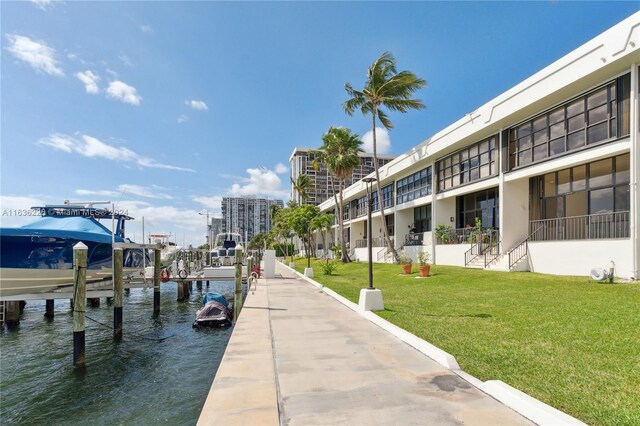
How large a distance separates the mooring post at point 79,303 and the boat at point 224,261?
9.87 m

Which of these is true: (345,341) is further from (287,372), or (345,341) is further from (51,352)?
(51,352)

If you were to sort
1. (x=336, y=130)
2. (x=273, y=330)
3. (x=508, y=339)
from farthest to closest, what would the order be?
1. (x=336, y=130)
2. (x=273, y=330)
3. (x=508, y=339)

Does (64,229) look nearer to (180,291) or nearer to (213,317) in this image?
(213,317)

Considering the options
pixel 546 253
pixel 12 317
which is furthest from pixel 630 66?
pixel 12 317

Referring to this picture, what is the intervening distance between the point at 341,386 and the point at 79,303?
33.1 ft

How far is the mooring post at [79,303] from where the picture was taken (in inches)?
448

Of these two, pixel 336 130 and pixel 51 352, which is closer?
pixel 51 352

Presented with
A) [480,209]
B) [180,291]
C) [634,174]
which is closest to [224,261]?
[180,291]

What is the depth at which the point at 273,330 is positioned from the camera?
9.34 metres

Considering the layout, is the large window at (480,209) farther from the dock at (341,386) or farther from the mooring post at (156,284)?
the mooring post at (156,284)

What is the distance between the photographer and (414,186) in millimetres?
31125

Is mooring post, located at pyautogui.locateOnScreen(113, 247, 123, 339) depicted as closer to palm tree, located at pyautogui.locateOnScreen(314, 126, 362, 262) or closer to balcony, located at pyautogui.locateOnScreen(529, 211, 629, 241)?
balcony, located at pyautogui.locateOnScreen(529, 211, 629, 241)

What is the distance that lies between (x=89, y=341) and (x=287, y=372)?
12.1 meters

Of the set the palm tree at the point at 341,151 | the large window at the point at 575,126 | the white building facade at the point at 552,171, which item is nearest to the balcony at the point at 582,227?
the white building facade at the point at 552,171
